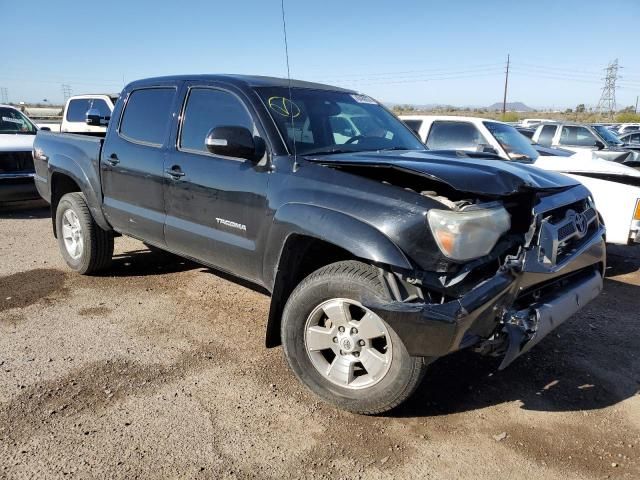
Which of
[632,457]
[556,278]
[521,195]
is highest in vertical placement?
[521,195]

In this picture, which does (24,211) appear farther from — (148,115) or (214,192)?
(214,192)

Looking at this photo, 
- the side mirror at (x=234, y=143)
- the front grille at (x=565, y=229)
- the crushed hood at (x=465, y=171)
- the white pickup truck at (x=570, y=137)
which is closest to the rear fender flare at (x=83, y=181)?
the side mirror at (x=234, y=143)

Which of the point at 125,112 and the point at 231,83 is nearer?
the point at 231,83

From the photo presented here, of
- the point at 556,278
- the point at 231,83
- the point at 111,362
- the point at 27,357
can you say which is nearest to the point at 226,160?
the point at 231,83

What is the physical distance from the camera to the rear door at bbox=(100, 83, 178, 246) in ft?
14.1

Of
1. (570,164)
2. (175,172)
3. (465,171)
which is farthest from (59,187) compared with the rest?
(570,164)

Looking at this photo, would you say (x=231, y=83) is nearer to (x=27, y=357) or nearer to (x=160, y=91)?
(x=160, y=91)

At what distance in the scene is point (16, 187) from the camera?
337 inches

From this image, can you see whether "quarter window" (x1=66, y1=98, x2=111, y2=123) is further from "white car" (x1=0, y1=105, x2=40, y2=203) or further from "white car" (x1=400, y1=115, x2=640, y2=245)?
"white car" (x1=400, y1=115, x2=640, y2=245)

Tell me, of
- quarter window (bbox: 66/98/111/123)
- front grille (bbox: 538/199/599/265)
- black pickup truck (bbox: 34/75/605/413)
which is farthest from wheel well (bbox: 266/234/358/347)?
quarter window (bbox: 66/98/111/123)

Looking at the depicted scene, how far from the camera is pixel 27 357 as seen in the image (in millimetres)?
3688

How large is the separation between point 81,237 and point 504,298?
4.30m

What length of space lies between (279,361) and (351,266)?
1133 mm

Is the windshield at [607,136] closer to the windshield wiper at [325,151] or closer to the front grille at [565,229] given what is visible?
the front grille at [565,229]
